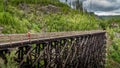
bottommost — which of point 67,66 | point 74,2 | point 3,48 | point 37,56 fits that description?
point 74,2

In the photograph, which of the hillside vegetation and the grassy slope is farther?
the hillside vegetation

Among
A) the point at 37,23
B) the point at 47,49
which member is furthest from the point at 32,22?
the point at 47,49

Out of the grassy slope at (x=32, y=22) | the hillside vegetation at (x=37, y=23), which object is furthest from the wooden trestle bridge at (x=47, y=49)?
the grassy slope at (x=32, y=22)

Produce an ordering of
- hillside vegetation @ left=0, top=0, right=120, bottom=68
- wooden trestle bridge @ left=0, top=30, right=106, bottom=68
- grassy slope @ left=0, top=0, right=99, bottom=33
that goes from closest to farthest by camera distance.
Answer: wooden trestle bridge @ left=0, top=30, right=106, bottom=68 < grassy slope @ left=0, top=0, right=99, bottom=33 < hillside vegetation @ left=0, top=0, right=120, bottom=68

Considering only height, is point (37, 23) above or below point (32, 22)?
below

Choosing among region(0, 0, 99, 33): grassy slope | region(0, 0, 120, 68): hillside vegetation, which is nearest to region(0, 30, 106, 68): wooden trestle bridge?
region(0, 0, 120, 68): hillside vegetation

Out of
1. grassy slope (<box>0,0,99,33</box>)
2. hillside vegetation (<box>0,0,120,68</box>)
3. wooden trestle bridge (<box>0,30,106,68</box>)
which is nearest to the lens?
wooden trestle bridge (<box>0,30,106,68</box>)

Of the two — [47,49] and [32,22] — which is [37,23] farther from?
[47,49]

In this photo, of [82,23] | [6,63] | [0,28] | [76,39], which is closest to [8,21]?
[0,28]

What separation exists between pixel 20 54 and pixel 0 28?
21.8 meters

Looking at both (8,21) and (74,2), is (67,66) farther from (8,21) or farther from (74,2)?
(74,2)

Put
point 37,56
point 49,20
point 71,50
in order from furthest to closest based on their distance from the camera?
1. point 49,20
2. point 71,50
3. point 37,56

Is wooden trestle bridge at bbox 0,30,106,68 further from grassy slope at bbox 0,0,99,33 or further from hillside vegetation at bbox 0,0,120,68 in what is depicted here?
grassy slope at bbox 0,0,99,33

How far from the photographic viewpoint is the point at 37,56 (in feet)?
93.5
